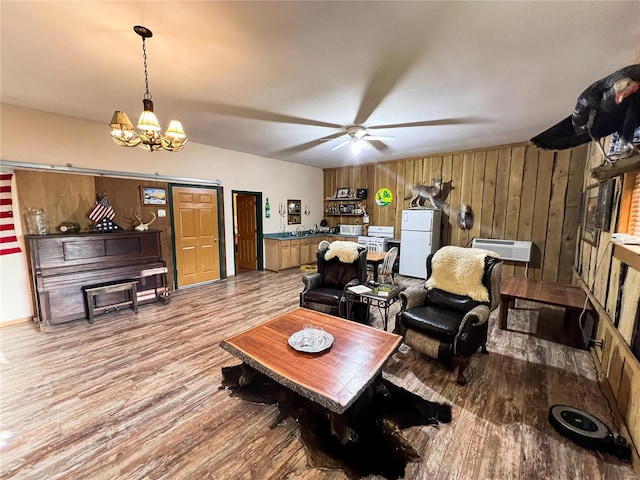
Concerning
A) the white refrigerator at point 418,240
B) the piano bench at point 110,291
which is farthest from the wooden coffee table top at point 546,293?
the piano bench at point 110,291

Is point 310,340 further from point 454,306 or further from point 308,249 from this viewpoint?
point 308,249

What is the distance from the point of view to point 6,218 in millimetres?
3234

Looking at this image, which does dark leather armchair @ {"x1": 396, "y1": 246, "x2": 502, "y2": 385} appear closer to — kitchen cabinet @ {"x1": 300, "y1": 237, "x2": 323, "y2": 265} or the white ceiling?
the white ceiling

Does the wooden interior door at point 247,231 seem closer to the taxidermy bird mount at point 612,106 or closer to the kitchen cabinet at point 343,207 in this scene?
the kitchen cabinet at point 343,207

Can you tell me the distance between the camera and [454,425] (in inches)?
72.7

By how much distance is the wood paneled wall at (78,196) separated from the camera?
3.39 metres

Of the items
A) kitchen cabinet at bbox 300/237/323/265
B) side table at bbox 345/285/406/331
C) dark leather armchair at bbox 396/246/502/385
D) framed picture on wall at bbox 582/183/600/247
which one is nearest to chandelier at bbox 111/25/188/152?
side table at bbox 345/285/406/331

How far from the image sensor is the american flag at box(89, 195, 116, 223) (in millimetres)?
3789

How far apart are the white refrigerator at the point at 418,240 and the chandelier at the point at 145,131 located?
461 centimetres

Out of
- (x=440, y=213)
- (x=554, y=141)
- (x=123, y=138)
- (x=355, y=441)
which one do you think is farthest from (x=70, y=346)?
(x=440, y=213)

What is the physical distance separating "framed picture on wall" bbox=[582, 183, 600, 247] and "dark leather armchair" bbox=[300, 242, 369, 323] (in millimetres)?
2694

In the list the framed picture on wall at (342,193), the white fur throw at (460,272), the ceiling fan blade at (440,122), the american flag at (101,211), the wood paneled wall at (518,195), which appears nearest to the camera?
the white fur throw at (460,272)

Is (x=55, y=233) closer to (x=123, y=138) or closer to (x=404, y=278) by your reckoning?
(x=123, y=138)

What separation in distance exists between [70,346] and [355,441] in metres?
3.31
